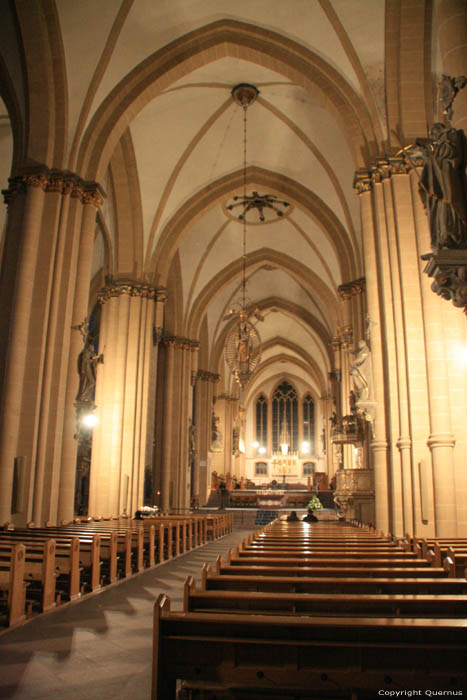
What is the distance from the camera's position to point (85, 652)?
11.9ft

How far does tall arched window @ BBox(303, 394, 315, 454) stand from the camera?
40.4 m

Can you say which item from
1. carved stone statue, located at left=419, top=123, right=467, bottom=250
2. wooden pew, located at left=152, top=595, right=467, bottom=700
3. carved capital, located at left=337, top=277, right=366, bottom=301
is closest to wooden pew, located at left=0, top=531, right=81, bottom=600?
wooden pew, located at left=152, top=595, right=467, bottom=700

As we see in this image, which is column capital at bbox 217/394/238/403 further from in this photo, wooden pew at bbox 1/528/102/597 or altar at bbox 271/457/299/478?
wooden pew at bbox 1/528/102/597

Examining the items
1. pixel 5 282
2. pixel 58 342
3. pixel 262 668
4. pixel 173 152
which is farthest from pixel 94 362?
pixel 262 668

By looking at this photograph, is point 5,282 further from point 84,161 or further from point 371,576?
point 371,576

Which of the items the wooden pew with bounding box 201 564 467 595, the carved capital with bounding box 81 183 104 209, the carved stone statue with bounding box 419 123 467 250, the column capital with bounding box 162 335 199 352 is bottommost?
the wooden pew with bounding box 201 564 467 595

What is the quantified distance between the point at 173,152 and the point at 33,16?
5.97m

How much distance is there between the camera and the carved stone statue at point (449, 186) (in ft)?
17.4

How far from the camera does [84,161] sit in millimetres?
11570

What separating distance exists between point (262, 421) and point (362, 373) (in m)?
31.3

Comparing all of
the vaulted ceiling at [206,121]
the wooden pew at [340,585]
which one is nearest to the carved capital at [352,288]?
the vaulted ceiling at [206,121]

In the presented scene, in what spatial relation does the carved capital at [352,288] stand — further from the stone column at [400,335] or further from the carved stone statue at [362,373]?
the stone column at [400,335]

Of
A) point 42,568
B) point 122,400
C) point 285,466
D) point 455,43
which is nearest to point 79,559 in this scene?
point 42,568

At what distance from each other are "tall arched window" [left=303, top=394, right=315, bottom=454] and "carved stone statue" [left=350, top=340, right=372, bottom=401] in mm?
30247
